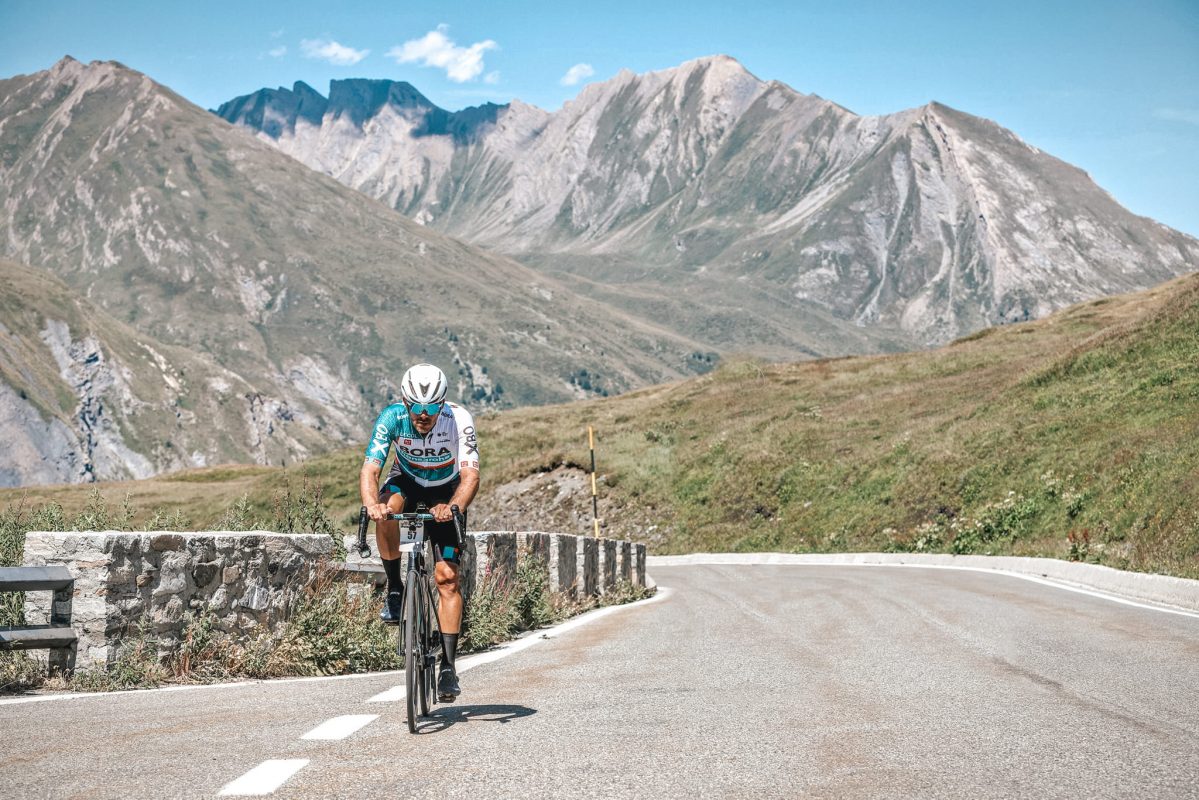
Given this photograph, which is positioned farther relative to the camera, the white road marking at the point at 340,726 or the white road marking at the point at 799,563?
the white road marking at the point at 799,563

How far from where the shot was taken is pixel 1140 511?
29.1 metres

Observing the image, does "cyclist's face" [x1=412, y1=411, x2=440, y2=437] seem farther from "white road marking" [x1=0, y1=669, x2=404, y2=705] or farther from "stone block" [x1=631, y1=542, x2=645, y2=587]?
"stone block" [x1=631, y1=542, x2=645, y2=587]

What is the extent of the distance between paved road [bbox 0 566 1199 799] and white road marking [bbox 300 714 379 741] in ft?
0.25

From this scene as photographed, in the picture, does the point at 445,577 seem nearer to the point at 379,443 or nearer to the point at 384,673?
the point at 379,443

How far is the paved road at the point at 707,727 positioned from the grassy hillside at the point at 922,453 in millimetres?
10675

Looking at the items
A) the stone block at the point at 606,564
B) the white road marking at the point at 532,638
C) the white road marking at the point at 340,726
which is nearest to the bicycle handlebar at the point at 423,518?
the white road marking at the point at 340,726

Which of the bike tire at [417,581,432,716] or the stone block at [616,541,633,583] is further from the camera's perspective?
the stone block at [616,541,633,583]

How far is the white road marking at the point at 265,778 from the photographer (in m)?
5.89

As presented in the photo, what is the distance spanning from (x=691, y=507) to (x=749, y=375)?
2725cm

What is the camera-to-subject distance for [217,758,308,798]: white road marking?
5891 millimetres

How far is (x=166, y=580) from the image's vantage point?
1020cm

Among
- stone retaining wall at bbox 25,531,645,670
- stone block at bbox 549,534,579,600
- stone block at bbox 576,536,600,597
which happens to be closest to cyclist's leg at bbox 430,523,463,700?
stone retaining wall at bbox 25,531,645,670

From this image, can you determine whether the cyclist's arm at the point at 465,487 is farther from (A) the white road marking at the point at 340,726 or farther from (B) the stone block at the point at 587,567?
(B) the stone block at the point at 587,567

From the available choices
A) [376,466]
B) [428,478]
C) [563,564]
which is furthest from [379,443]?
[563,564]
